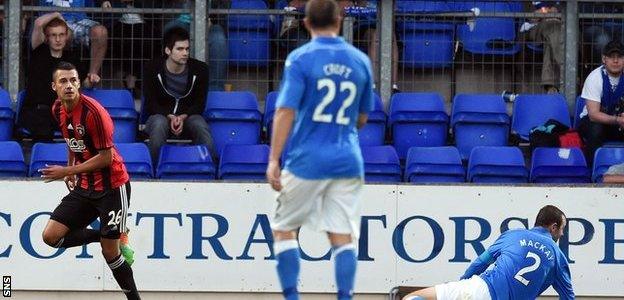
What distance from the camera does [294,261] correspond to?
10.5m

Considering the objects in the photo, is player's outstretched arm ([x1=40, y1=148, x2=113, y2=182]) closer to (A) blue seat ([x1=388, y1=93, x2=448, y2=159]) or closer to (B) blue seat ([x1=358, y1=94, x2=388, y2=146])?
(B) blue seat ([x1=358, y1=94, x2=388, y2=146])

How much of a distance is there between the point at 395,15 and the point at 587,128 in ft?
6.91

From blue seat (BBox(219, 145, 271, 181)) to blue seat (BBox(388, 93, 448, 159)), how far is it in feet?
4.40

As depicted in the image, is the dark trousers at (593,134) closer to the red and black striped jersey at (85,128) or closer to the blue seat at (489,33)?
the blue seat at (489,33)

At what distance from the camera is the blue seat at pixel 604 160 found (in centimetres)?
1573

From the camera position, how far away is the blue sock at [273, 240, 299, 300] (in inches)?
411

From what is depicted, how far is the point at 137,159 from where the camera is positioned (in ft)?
50.7

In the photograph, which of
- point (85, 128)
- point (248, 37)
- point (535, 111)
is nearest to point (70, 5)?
point (248, 37)

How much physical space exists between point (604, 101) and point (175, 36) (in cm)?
392

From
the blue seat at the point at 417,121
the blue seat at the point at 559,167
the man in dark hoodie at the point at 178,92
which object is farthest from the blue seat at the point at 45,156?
the blue seat at the point at 559,167

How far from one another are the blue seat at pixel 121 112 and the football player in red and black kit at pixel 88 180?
7.92ft

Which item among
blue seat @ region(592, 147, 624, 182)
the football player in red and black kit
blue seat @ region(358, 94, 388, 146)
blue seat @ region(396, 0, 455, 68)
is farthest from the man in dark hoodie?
blue seat @ region(592, 147, 624, 182)

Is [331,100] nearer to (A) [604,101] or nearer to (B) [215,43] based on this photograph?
(A) [604,101]

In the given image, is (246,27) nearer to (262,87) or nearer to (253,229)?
(262,87)
